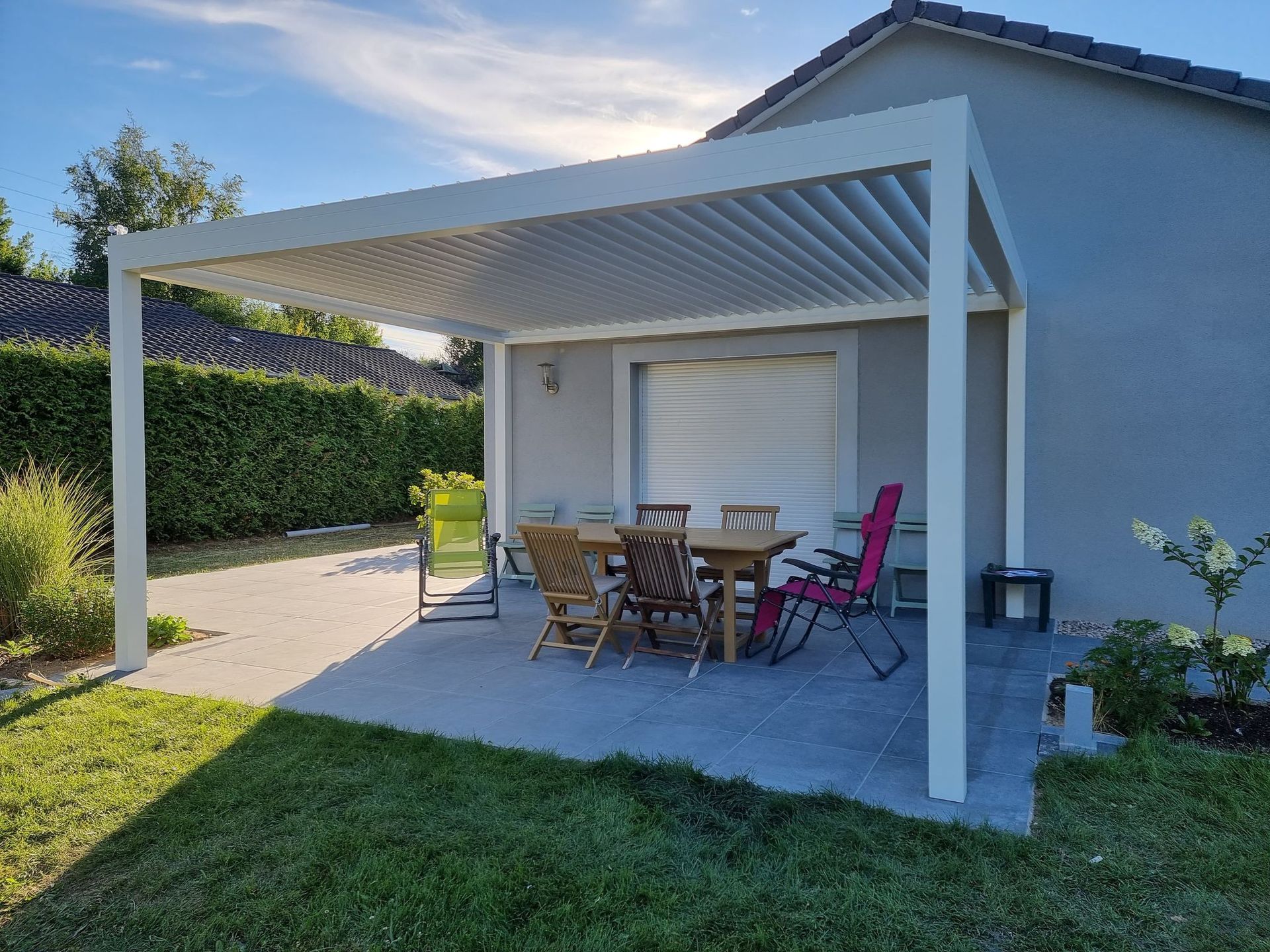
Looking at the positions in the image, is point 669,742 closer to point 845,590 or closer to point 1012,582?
point 845,590

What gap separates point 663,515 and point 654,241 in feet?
10.7

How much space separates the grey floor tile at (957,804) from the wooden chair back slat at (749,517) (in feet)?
11.6

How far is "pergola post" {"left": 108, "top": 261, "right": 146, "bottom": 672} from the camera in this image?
5.50 meters

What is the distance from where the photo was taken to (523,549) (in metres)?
9.31

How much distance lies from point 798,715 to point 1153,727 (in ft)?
5.65

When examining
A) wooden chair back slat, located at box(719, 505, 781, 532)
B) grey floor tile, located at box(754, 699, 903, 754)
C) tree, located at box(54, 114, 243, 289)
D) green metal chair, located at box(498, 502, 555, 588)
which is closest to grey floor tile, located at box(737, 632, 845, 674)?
grey floor tile, located at box(754, 699, 903, 754)

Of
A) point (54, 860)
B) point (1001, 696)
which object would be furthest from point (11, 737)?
point (1001, 696)

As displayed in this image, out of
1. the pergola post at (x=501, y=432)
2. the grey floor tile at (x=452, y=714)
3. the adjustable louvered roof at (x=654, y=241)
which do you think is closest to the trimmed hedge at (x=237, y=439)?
the adjustable louvered roof at (x=654, y=241)

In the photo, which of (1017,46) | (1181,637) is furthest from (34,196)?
(1181,637)

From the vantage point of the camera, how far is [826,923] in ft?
8.27

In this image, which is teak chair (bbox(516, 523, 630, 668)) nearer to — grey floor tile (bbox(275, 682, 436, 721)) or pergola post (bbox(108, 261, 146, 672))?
grey floor tile (bbox(275, 682, 436, 721))

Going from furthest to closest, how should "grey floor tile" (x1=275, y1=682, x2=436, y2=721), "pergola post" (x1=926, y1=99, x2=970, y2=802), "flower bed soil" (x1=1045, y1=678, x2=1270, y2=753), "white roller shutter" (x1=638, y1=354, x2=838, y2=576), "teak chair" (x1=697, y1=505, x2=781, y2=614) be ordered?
1. "white roller shutter" (x1=638, y1=354, x2=838, y2=576)
2. "teak chair" (x1=697, y1=505, x2=781, y2=614)
3. "grey floor tile" (x1=275, y1=682, x2=436, y2=721)
4. "flower bed soil" (x1=1045, y1=678, x2=1270, y2=753)
5. "pergola post" (x1=926, y1=99, x2=970, y2=802)

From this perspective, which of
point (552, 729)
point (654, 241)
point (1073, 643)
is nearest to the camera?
point (552, 729)

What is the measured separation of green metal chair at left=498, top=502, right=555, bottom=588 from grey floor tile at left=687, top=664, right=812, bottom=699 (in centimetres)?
408
